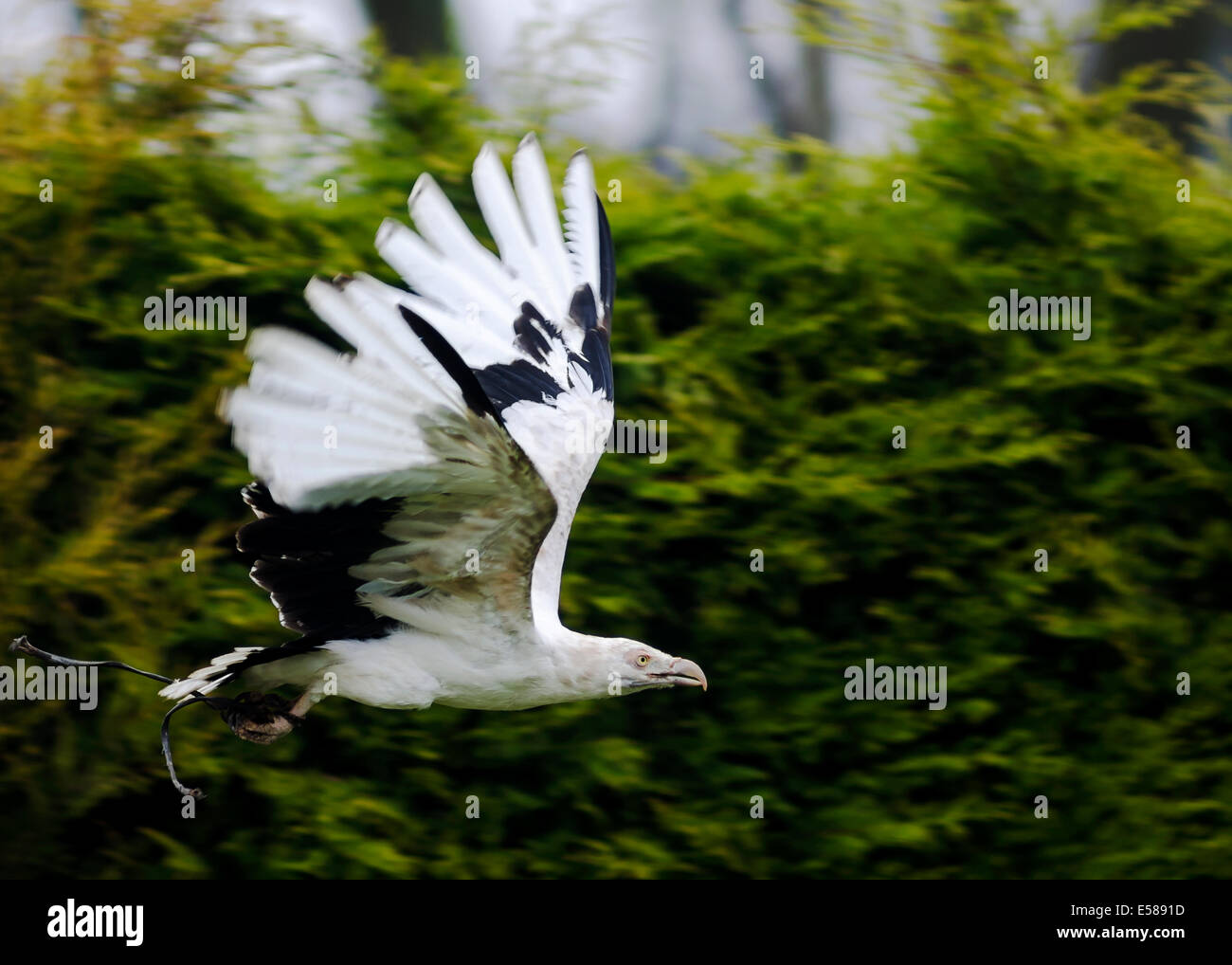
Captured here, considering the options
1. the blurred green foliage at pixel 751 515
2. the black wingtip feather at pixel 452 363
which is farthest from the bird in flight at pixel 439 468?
the blurred green foliage at pixel 751 515

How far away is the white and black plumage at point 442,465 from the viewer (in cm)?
287

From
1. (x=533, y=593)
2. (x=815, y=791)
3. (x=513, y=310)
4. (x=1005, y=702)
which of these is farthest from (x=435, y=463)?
(x=1005, y=702)

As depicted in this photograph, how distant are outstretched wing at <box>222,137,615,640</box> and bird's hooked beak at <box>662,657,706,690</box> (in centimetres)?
37

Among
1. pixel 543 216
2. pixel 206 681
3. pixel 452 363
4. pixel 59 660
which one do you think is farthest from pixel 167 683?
pixel 543 216

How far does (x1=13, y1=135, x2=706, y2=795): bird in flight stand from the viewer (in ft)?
9.43

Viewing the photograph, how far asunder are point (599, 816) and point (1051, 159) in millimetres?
2651

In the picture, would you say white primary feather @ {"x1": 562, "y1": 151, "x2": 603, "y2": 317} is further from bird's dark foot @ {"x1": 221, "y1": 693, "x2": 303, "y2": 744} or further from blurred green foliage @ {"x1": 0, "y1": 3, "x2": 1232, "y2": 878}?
bird's dark foot @ {"x1": 221, "y1": 693, "x2": 303, "y2": 744}

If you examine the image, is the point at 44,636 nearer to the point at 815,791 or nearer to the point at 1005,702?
the point at 815,791

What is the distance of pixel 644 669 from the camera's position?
347cm

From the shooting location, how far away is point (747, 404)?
13.9 ft

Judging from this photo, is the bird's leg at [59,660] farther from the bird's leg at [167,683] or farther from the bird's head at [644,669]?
the bird's head at [644,669]

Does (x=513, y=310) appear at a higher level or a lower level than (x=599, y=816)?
higher

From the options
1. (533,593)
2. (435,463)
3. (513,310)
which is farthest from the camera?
(513,310)

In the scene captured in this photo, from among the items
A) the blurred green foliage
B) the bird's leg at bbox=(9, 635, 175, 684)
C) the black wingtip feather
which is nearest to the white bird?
the black wingtip feather
